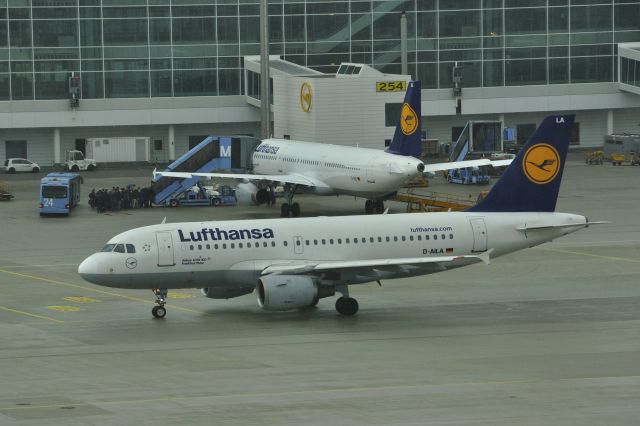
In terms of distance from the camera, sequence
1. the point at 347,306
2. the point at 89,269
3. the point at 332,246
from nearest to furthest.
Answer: the point at 89,269, the point at 347,306, the point at 332,246

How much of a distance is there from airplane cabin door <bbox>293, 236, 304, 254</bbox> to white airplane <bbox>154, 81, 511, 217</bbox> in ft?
100.0

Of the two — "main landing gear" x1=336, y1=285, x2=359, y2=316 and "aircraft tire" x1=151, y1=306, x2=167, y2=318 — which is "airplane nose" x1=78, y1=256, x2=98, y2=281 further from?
"main landing gear" x1=336, y1=285, x2=359, y2=316

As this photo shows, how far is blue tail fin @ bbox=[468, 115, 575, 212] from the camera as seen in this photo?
186 feet

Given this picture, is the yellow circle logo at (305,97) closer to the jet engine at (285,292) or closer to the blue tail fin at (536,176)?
the blue tail fin at (536,176)

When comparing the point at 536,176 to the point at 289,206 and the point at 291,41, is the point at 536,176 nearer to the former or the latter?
the point at 289,206

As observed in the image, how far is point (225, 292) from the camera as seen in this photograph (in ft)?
180

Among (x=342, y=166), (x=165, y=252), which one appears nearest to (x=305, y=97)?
(x=342, y=166)

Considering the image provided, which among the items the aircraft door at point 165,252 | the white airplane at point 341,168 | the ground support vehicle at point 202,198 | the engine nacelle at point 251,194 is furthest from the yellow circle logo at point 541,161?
the ground support vehicle at point 202,198

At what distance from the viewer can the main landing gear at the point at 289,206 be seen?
89.0m

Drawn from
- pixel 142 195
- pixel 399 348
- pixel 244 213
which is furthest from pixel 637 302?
pixel 142 195

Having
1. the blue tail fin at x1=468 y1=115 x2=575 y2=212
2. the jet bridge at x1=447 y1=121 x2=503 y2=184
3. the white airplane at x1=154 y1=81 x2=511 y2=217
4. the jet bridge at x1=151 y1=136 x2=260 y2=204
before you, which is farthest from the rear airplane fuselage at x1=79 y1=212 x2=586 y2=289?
the jet bridge at x1=447 y1=121 x2=503 y2=184

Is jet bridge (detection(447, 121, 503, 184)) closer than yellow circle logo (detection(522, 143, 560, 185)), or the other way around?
yellow circle logo (detection(522, 143, 560, 185))

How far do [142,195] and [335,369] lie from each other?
176ft

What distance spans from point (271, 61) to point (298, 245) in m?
71.8
